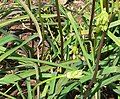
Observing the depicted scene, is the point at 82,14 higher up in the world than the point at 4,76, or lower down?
higher up

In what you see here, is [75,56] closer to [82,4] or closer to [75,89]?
[75,89]

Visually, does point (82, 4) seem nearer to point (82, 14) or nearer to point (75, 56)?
point (82, 14)

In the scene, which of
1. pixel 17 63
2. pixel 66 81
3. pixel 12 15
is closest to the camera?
pixel 66 81

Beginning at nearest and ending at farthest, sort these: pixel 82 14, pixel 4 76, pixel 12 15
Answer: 1. pixel 4 76
2. pixel 82 14
3. pixel 12 15

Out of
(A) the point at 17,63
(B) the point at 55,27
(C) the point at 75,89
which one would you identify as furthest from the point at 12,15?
(C) the point at 75,89

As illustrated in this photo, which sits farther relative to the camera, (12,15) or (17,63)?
(12,15)

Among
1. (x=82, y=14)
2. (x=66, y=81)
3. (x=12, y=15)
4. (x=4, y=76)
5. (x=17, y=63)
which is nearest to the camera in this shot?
(x=66, y=81)

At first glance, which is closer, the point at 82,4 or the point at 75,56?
Answer: the point at 75,56

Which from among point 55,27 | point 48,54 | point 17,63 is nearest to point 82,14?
point 55,27

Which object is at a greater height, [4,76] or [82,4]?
[82,4]
